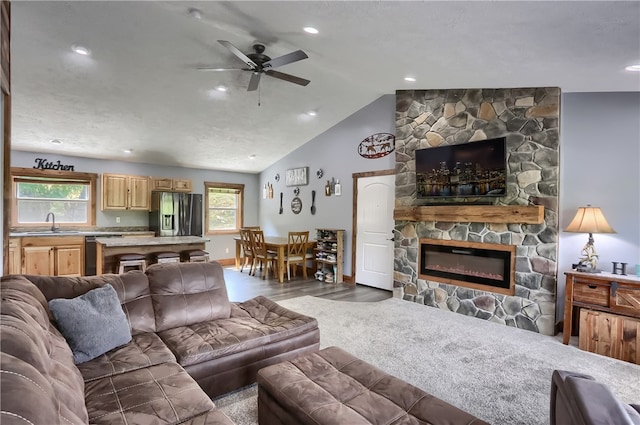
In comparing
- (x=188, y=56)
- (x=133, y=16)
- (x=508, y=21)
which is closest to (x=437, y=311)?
(x=508, y=21)

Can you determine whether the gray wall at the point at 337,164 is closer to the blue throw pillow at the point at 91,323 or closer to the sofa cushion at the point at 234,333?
the sofa cushion at the point at 234,333

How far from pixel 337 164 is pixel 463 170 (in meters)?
2.59

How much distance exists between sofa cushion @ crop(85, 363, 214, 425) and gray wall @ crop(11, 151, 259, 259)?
588 centimetres

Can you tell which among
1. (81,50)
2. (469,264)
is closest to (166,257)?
(81,50)

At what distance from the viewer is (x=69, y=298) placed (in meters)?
2.13

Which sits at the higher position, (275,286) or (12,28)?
(12,28)

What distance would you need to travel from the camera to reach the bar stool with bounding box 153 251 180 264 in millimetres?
4676

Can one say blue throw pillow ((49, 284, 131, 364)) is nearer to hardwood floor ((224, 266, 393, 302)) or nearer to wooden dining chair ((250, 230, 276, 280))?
hardwood floor ((224, 266, 393, 302))

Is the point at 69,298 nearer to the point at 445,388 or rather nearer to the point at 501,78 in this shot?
the point at 445,388

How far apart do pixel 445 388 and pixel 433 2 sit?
271 centimetres

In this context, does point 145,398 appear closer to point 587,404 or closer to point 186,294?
point 186,294

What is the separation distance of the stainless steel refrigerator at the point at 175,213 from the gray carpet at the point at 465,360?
3806 mm

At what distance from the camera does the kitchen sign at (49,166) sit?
5938mm

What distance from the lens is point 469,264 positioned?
4.41m
